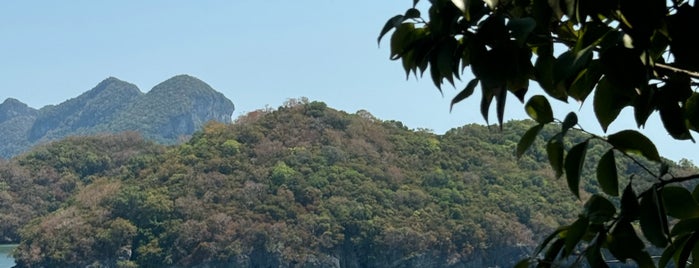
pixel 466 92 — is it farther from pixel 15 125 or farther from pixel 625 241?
pixel 15 125

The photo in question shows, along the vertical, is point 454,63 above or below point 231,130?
below

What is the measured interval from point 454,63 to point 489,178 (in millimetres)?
36433

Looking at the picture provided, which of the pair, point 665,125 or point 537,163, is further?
point 537,163

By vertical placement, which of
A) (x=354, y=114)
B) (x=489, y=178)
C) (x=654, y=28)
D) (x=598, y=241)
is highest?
(x=354, y=114)

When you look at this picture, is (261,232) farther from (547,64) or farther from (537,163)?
(547,64)

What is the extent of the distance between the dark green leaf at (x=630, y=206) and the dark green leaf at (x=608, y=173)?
1 centimetres

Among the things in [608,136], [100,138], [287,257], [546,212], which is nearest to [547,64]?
[608,136]

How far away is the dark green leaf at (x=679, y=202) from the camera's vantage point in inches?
30.0

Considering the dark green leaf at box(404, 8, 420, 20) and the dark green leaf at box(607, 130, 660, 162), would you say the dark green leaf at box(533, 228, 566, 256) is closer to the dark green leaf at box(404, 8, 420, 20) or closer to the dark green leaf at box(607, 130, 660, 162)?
the dark green leaf at box(607, 130, 660, 162)

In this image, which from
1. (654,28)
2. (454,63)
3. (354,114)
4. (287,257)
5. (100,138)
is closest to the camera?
(654,28)

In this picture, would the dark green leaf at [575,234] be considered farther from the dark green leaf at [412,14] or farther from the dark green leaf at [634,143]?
the dark green leaf at [412,14]

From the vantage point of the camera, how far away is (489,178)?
121 ft

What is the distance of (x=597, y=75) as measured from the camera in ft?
2.35

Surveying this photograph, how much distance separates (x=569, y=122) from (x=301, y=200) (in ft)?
109
